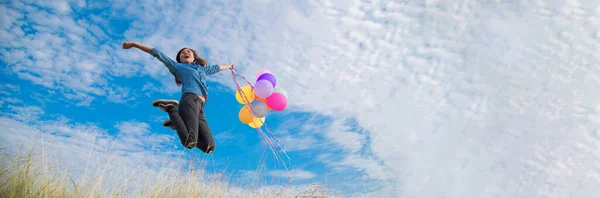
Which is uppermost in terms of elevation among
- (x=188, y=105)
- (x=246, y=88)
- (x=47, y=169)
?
(x=246, y=88)

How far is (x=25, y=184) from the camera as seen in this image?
14.7 feet

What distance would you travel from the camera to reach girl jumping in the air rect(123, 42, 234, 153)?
4.77 meters

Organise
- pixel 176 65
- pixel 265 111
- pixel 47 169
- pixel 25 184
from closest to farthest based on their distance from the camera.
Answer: pixel 25 184 < pixel 47 169 < pixel 176 65 < pixel 265 111

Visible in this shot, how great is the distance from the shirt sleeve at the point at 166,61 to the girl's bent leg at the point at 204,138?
19.7 inches

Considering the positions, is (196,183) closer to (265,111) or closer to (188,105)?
(188,105)

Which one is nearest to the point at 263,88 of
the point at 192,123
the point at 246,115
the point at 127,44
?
the point at 246,115

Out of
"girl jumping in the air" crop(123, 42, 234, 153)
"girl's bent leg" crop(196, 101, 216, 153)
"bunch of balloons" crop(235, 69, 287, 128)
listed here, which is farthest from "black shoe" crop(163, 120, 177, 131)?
"bunch of balloons" crop(235, 69, 287, 128)

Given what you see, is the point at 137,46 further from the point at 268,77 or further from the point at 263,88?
the point at 268,77

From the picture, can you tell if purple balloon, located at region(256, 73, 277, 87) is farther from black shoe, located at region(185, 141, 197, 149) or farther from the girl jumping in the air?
black shoe, located at region(185, 141, 197, 149)

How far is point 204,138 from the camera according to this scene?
16.5 ft

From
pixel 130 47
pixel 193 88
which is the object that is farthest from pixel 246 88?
pixel 130 47

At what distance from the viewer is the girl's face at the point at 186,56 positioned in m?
5.46

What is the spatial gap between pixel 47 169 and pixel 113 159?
2.17 ft

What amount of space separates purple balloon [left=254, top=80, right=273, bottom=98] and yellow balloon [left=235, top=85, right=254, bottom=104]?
21cm
